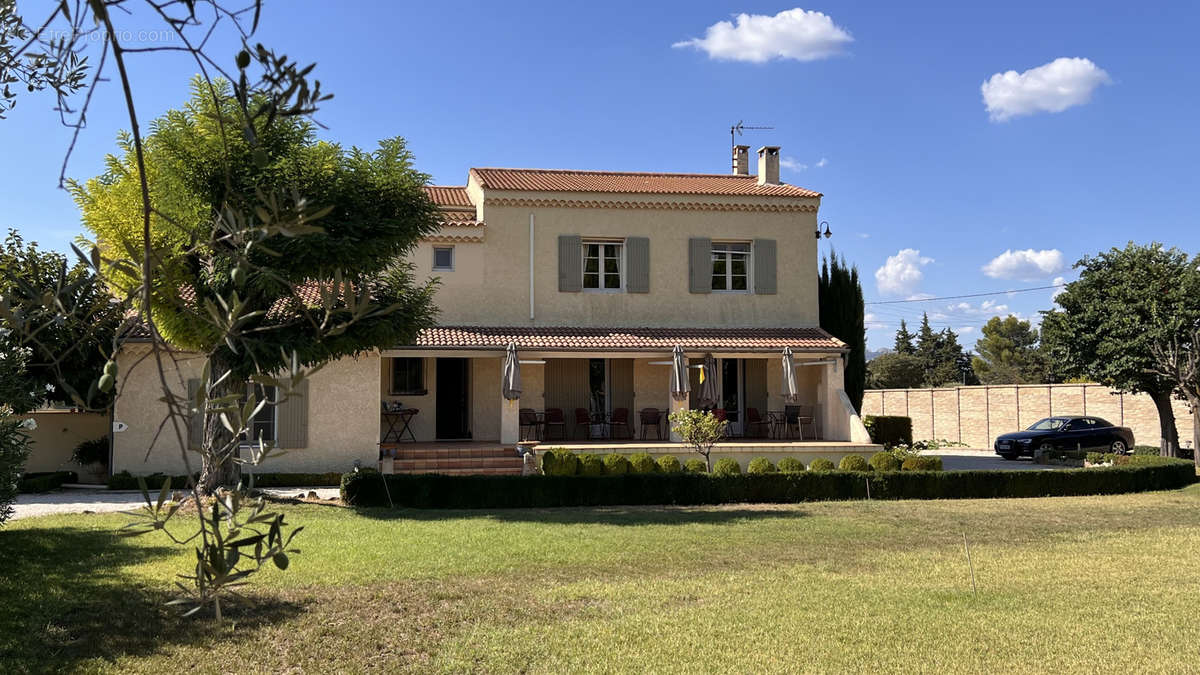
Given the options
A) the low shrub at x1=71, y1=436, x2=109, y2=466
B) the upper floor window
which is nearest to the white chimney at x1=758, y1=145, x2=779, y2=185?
the upper floor window

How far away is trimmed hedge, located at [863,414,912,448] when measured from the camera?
26.8 m

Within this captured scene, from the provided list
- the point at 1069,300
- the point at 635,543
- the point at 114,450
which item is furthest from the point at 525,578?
the point at 1069,300

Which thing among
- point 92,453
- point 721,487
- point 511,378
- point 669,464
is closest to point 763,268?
point 669,464

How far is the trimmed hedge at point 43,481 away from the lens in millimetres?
17516

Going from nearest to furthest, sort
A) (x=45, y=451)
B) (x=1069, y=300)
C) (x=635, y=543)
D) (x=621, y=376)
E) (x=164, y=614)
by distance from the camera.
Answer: (x=164, y=614) → (x=635, y=543) → (x=45, y=451) → (x=621, y=376) → (x=1069, y=300)

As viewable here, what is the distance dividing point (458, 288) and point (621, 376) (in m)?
4.92

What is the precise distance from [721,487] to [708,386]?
4.20m

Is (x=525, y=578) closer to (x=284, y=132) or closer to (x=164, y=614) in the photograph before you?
(x=164, y=614)

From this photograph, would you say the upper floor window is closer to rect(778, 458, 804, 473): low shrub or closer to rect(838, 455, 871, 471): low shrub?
rect(778, 458, 804, 473): low shrub

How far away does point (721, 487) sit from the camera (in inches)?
653

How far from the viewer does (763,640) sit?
23.2 feet

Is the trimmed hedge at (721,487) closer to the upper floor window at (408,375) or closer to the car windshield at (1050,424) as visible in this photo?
the upper floor window at (408,375)

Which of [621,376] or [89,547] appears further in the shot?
[621,376]

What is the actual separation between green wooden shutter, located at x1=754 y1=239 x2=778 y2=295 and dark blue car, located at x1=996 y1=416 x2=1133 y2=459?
12.2 metres
